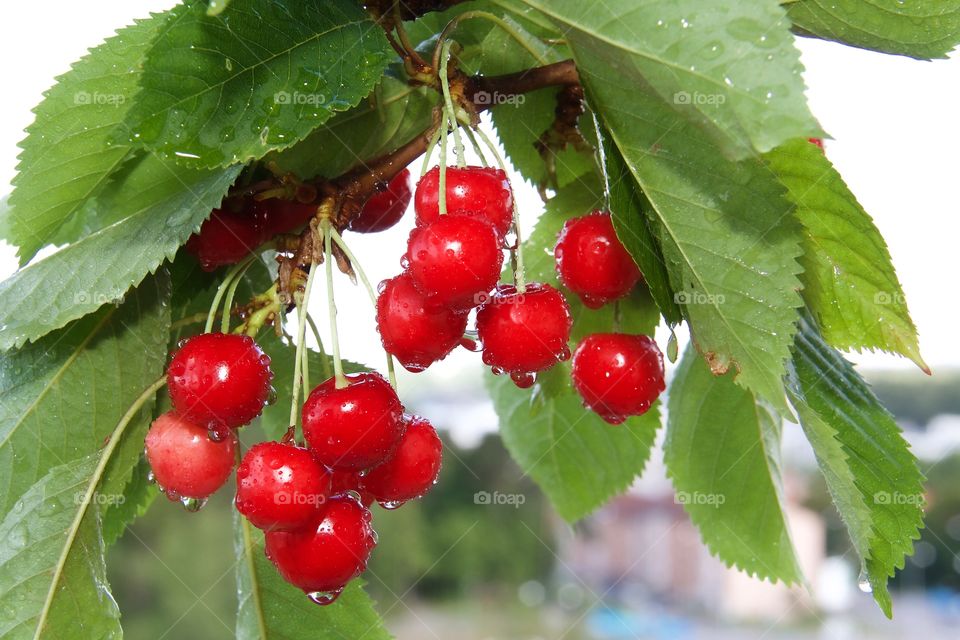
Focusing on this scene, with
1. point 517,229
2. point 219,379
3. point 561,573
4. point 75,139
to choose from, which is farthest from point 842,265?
point 561,573

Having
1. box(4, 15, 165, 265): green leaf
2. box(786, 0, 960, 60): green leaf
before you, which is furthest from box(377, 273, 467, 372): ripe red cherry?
box(786, 0, 960, 60): green leaf

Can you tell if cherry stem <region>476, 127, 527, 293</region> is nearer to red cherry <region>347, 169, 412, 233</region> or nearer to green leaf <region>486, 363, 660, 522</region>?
red cherry <region>347, 169, 412, 233</region>

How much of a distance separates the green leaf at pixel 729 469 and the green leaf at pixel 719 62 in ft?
1.42

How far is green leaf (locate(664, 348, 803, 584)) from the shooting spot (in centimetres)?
88

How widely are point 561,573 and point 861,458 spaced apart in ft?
46.3

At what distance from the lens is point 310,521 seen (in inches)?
23.7

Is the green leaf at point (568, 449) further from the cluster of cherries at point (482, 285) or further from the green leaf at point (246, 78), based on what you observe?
the green leaf at point (246, 78)

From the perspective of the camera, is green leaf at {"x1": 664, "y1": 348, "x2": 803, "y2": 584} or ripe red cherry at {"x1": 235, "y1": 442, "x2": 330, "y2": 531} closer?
ripe red cherry at {"x1": 235, "y1": 442, "x2": 330, "y2": 531}

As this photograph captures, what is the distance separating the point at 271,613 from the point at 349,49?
1.53 ft

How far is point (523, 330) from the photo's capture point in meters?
0.60

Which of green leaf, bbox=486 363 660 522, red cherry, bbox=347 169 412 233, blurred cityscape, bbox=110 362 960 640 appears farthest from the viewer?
blurred cityscape, bbox=110 362 960 640

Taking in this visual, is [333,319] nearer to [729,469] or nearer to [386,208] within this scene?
[386,208]

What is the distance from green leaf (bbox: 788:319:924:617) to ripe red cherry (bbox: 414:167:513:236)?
9.0 inches

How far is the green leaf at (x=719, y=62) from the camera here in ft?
1.43
